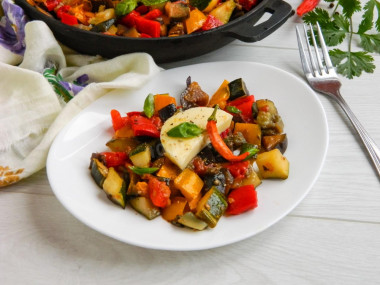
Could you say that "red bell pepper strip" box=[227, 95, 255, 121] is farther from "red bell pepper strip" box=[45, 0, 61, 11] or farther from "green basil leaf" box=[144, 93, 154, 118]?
"red bell pepper strip" box=[45, 0, 61, 11]

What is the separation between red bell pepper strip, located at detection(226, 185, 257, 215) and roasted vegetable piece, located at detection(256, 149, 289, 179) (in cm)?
14

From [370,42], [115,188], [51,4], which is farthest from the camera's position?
[370,42]

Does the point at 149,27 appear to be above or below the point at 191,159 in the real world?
above

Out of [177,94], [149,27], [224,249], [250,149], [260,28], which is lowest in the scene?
[224,249]

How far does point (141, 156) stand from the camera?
6.02ft

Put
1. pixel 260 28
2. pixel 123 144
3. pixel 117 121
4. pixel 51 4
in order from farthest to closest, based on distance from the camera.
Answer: pixel 51 4 → pixel 260 28 → pixel 117 121 → pixel 123 144

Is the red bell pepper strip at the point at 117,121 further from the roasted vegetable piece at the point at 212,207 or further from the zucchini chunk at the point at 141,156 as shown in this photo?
the roasted vegetable piece at the point at 212,207

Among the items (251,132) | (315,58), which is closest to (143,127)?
(251,132)

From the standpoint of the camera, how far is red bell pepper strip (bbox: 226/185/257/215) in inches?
67.4

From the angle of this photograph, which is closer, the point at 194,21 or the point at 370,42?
the point at 194,21

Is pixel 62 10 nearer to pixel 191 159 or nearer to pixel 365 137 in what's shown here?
pixel 191 159

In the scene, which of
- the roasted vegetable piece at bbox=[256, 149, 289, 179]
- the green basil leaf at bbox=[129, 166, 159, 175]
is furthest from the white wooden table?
the green basil leaf at bbox=[129, 166, 159, 175]

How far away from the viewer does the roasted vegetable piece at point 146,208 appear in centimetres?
173

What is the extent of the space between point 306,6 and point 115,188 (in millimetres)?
1749
